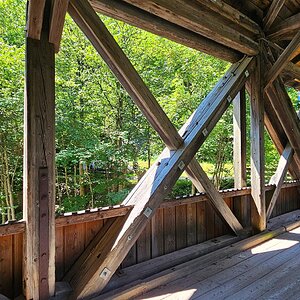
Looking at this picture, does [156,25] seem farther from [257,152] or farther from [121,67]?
[257,152]

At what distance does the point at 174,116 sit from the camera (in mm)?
5188

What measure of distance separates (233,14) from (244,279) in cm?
274

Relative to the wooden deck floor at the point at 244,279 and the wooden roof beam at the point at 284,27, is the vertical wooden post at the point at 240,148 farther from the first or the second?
the wooden roof beam at the point at 284,27

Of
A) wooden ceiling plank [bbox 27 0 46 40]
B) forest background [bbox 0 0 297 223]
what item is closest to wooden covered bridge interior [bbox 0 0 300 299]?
wooden ceiling plank [bbox 27 0 46 40]

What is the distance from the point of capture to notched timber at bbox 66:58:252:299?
192 cm

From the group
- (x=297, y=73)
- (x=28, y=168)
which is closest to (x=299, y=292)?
(x=28, y=168)

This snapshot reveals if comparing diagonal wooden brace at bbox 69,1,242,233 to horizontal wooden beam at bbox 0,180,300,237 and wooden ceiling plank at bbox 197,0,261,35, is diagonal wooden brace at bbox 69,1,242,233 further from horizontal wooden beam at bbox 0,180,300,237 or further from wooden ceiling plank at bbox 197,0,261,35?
wooden ceiling plank at bbox 197,0,261,35

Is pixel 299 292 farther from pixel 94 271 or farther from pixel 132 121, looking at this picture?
pixel 132 121

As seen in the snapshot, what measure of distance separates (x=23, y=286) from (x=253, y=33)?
11.7 feet

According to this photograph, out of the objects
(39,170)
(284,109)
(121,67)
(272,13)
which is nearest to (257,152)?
(284,109)

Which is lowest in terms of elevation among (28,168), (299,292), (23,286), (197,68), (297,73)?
(299,292)

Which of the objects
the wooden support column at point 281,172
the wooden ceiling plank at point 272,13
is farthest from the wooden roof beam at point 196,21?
the wooden support column at point 281,172

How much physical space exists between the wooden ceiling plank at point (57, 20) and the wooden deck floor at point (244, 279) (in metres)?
2.03

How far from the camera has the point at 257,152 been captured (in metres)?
3.39
